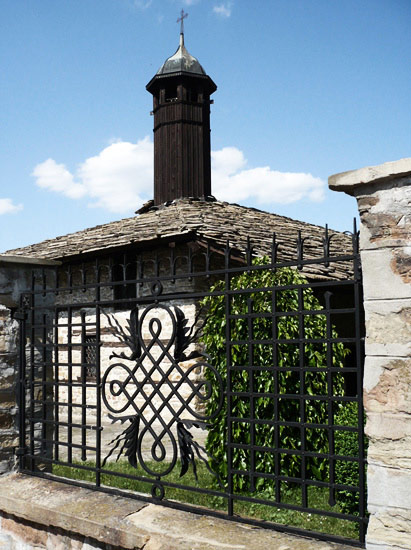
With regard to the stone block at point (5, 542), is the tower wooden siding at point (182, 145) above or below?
above

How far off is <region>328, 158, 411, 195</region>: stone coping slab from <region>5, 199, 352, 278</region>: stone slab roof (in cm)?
554

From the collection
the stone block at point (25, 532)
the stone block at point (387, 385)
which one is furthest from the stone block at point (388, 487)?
the stone block at point (25, 532)

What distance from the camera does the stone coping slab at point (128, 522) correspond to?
104 inches

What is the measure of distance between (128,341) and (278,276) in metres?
2.06

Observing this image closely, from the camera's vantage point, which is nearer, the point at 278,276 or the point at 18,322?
the point at 18,322

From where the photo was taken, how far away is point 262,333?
5.08 m

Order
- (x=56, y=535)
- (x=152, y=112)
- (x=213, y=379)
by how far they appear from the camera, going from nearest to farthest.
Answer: (x=56, y=535), (x=213, y=379), (x=152, y=112)

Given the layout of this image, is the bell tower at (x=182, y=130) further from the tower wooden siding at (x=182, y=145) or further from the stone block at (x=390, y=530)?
the stone block at (x=390, y=530)

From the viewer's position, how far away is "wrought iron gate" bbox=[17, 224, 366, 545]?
2.68 metres

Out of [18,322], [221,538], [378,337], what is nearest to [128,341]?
[18,322]

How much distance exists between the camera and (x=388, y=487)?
2.29 metres

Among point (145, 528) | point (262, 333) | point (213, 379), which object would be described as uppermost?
point (262, 333)

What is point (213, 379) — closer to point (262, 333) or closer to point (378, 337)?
point (262, 333)

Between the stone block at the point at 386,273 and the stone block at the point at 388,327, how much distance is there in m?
0.03
